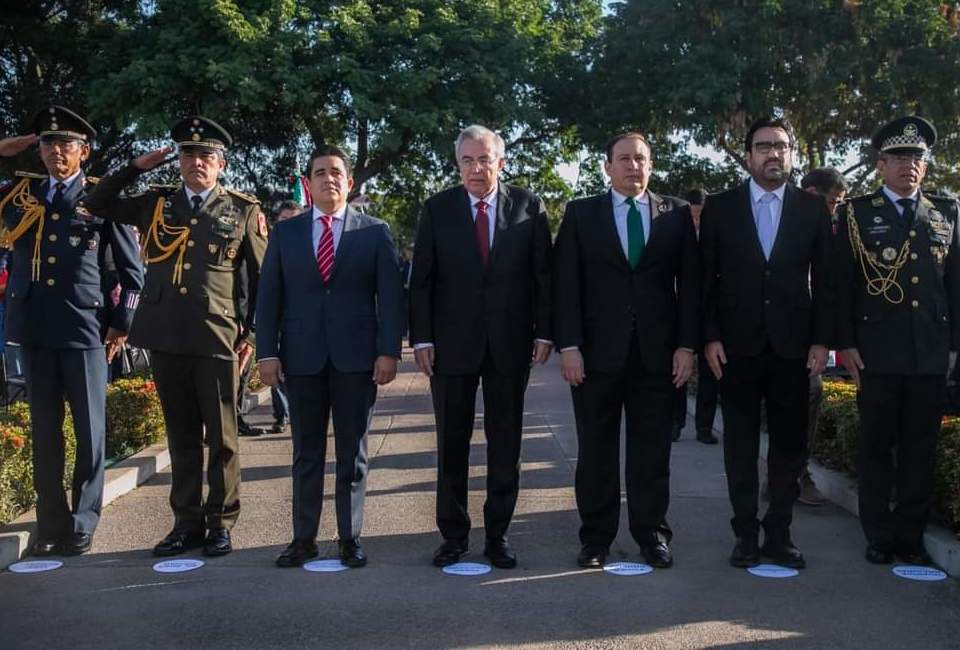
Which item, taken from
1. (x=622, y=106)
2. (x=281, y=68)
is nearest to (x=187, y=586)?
(x=281, y=68)

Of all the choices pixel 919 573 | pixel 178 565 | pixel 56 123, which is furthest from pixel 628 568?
pixel 56 123

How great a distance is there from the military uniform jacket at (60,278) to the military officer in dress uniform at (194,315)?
0.23 m

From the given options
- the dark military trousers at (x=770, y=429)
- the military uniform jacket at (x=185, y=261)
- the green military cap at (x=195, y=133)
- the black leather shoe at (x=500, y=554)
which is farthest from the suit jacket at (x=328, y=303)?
the dark military trousers at (x=770, y=429)

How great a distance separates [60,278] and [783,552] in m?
3.96

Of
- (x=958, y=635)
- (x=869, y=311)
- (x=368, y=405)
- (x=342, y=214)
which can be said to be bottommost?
(x=958, y=635)

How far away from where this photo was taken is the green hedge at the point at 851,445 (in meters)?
5.16

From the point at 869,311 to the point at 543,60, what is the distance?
20481mm

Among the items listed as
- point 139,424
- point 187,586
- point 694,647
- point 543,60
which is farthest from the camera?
point 543,60

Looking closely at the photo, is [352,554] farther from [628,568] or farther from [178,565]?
[628,568]

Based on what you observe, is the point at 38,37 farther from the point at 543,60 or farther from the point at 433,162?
the point at 543,60

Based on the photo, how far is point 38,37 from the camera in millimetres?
21688

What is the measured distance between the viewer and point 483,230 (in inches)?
197

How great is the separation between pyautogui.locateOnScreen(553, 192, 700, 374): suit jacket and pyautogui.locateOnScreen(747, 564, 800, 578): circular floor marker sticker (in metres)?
1.06

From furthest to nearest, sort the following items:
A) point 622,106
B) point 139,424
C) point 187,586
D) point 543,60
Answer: point 543,60
point 622,106
point 139,424
point 187,586
